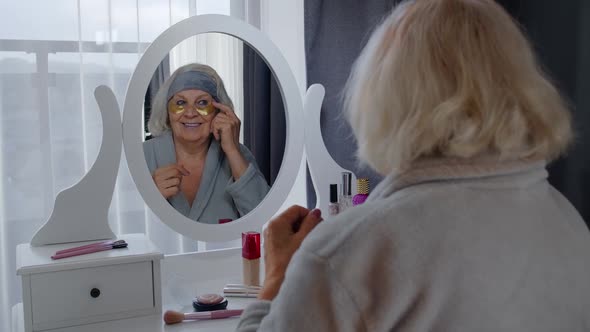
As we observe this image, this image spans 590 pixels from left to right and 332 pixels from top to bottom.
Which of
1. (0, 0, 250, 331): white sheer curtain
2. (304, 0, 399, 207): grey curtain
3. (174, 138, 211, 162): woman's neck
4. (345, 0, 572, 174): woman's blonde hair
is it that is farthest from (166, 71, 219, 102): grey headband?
(345, 0, 572, 174): woman's blonde hair

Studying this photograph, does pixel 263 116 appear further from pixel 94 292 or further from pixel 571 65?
pixel 571 65

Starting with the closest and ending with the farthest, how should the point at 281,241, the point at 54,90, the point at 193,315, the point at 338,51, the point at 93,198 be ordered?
the point at 281,241
the point at 193,315
the point at 93,198
the point at 54,90
the point at 338,51

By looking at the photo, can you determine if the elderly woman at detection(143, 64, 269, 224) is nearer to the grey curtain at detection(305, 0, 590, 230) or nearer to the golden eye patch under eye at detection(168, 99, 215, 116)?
the golden eye patch under eye at detection(168, 99, 215, 116)

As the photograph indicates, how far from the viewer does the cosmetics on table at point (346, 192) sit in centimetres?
139

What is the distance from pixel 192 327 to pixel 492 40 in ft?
2.34

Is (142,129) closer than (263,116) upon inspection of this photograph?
Yes

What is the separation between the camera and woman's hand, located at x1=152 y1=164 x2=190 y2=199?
127 centimetres

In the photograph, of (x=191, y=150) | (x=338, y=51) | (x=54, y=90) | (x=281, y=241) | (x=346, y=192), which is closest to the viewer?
→ (x=281, y=241)

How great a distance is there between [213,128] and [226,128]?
3cm

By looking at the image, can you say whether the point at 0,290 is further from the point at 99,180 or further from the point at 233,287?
the point at 233,287

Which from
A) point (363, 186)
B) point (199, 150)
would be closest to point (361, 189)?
point (363, 186)

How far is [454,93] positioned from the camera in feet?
2.13

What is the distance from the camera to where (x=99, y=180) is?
1.20 m

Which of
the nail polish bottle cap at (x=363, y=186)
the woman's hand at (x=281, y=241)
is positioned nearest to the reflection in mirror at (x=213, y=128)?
the nail polish bottle cap at (x=363, y=186)
